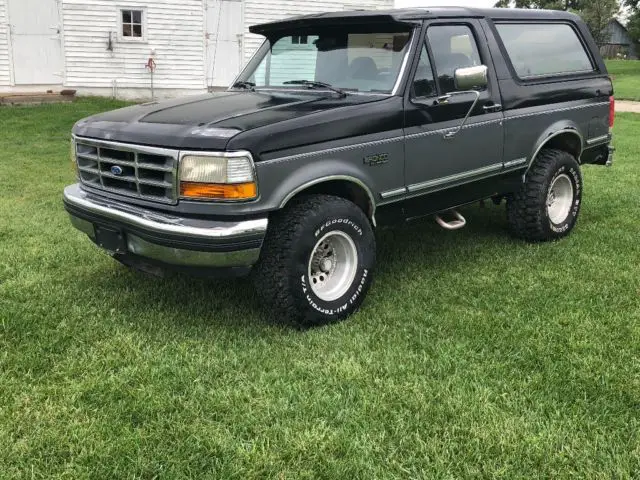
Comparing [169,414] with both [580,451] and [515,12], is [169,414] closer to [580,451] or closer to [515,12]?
[580,451]

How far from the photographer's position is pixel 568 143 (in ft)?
19.7

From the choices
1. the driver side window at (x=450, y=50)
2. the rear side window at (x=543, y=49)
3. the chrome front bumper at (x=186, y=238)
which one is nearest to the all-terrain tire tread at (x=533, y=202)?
the rear side window at (x=543, y=49)

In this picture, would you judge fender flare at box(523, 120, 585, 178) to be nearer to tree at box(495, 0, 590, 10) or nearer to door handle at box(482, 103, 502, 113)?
door handle at box(482, 103, 502, 113)

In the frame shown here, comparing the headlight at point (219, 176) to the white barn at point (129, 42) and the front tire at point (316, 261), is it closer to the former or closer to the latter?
the front tire at point (316, 261)

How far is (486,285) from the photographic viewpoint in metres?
4.83

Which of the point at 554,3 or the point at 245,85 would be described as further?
the point at 554,3

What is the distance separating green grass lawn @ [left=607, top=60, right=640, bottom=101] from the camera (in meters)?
23.3

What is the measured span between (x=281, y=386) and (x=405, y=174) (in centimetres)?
181

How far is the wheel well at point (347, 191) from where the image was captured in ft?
13.5

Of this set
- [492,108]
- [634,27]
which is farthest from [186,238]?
[634,27]

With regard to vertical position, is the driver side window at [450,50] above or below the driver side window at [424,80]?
above

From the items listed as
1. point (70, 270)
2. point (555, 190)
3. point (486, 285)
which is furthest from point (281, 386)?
point (555, 190)

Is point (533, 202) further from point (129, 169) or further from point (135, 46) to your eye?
point (135, 46)

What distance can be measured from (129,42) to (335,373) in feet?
52.9
